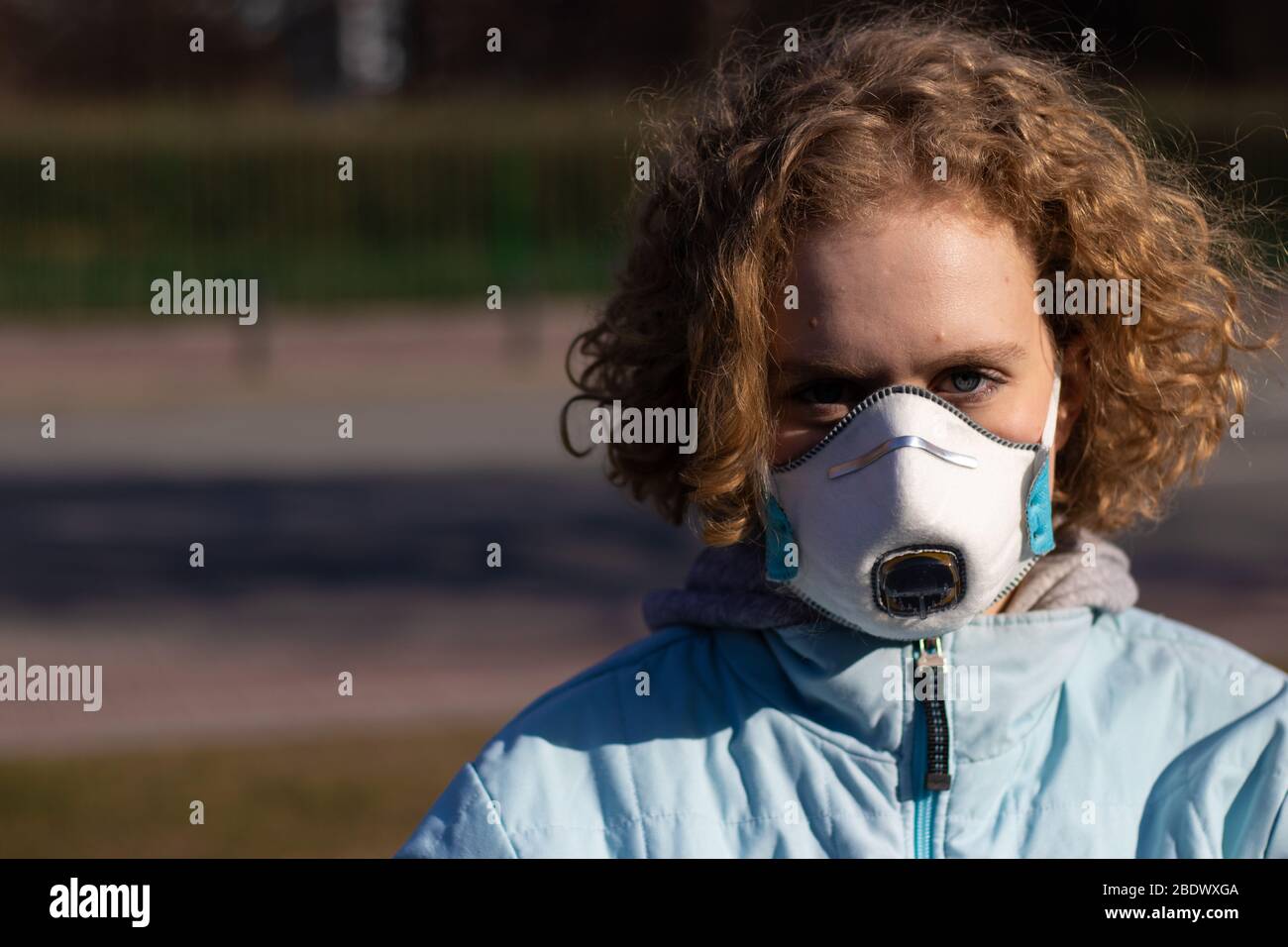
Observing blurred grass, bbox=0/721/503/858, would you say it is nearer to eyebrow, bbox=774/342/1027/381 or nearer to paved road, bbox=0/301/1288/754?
paved road, bbox=0/301/1288/754

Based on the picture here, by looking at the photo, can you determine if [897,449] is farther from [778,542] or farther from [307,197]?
[307,197]

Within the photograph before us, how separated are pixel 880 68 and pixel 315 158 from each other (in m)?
19.2

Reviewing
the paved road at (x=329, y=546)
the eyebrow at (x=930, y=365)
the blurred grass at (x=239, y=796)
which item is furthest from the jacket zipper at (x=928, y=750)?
the blurred grass at (x=239, y=796)

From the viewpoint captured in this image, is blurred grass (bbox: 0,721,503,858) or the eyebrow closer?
the eyebrow

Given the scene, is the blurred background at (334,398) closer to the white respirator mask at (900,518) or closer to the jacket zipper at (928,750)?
the white respirator mask at (900,518)

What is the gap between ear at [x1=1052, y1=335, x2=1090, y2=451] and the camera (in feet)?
7.68

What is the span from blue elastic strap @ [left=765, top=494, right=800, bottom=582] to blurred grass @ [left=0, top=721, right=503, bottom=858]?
3201 mm

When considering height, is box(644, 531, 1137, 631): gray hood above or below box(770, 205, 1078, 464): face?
below

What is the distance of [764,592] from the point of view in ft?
7.30

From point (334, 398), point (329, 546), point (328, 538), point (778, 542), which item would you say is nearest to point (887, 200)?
point (778, 542)

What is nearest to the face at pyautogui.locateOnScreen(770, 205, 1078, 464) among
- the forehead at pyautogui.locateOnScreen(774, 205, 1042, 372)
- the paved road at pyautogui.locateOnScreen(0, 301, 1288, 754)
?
the forehead at pyautogui.locateOnScreen(774, 205, 1042, 372)

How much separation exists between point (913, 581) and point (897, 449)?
16 cm

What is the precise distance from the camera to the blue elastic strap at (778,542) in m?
2.15
